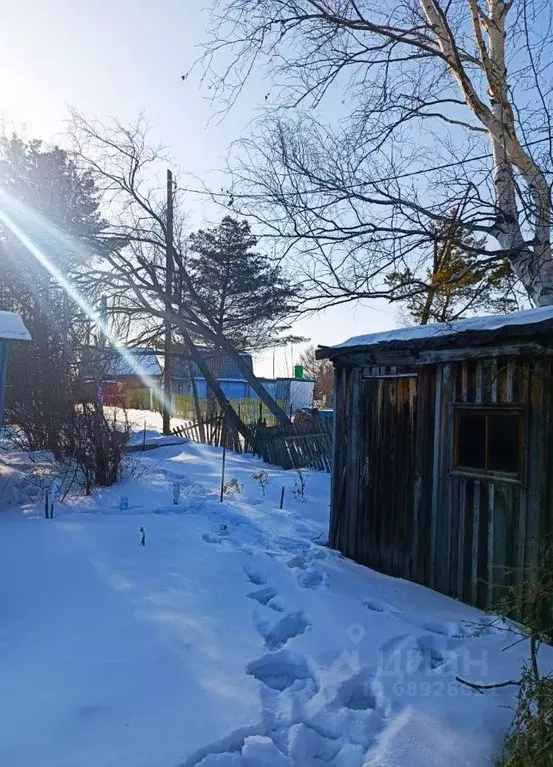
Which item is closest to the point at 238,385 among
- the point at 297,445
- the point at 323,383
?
the point at 323,383

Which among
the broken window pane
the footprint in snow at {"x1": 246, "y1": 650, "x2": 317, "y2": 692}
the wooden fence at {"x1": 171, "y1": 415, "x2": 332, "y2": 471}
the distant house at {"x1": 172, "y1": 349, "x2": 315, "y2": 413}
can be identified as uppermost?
the distant house at {"x1": 172, "y1": 349, "x2": 315, "y2": 413}

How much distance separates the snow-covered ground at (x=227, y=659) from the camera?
2443mm

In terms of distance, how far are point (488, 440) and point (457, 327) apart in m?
1.00

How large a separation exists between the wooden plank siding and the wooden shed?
0.03ft

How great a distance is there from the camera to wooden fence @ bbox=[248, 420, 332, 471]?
1226 centimetres

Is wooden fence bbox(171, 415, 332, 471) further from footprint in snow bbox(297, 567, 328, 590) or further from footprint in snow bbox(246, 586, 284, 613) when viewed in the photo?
footprint in snow bbox(246, 586, 284, 613)

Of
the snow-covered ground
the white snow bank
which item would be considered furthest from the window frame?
the snow-covered ground

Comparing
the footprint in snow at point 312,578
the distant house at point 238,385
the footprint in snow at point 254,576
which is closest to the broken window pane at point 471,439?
the footprint in snow at point 312,578

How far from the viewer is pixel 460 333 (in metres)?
4.22

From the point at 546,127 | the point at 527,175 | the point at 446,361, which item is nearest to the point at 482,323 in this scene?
the point at 446,361

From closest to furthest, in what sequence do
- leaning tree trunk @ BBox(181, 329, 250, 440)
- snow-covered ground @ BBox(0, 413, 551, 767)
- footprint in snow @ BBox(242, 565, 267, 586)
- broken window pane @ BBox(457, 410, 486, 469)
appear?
snow-covered ground @ BBox(0, 413, 551, 767), broken window pane @ BBox(457, 410, 486, 469), footprint in snow @ BBox(242, 565, 267, 586), leaning tree trunk @ BBox(181, 329, 250, 440)

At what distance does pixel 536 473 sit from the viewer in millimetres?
3777

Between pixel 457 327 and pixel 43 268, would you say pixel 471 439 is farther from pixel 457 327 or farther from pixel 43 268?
pixel 43 268

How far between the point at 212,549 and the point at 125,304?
34.5 ft
